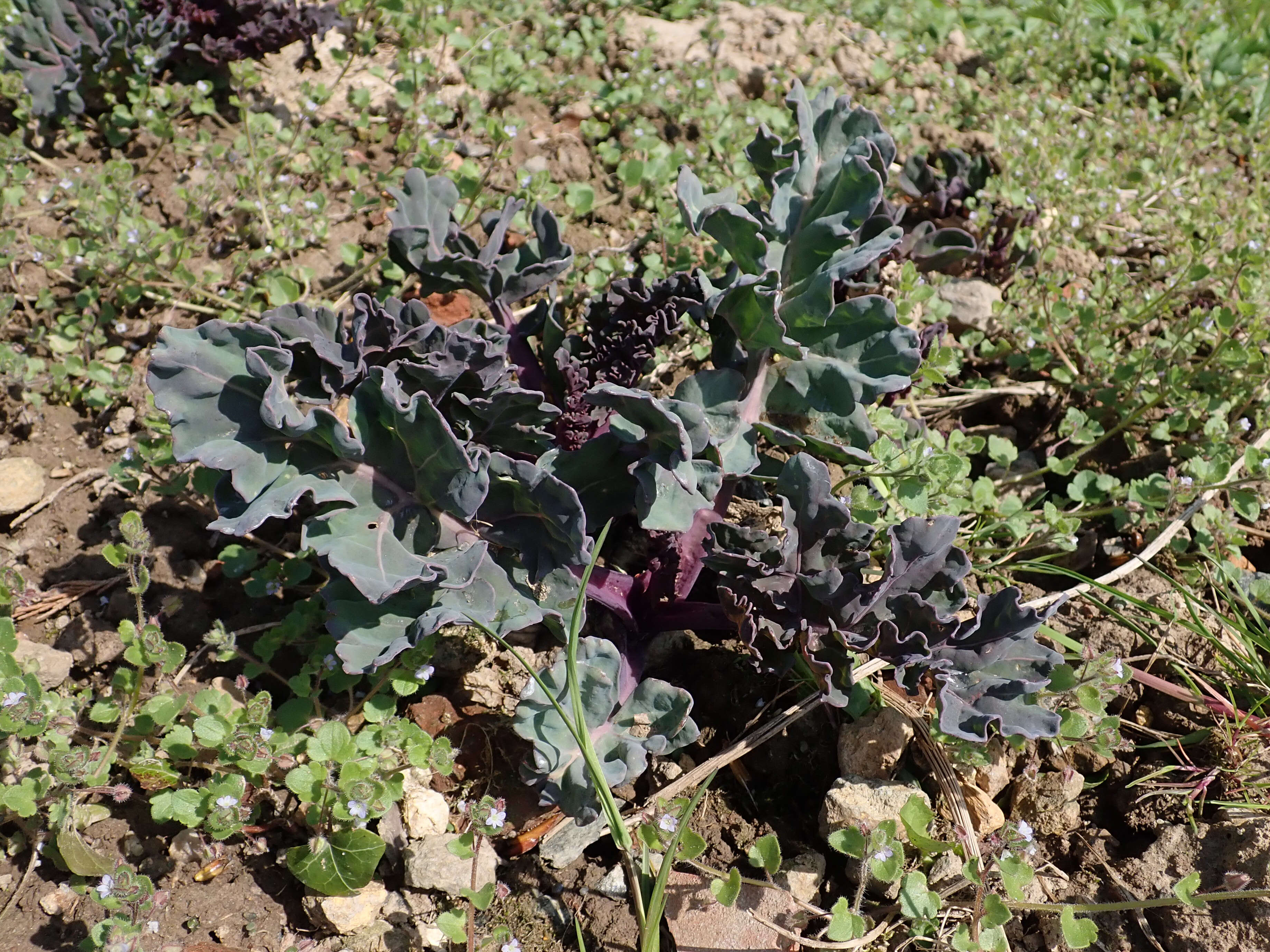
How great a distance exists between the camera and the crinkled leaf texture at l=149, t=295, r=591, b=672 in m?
2.38

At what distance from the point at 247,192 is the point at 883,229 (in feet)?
8.55

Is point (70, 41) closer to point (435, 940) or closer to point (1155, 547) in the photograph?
point (435, 940)

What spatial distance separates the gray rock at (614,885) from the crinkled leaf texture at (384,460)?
0.74m

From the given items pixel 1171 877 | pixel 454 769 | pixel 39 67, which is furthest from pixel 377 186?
pixel 1171 877

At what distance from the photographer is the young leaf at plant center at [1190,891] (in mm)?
2355

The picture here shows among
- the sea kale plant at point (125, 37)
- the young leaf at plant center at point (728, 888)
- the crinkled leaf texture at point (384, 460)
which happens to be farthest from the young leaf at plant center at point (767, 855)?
the sea kale plant at point (125, 37)

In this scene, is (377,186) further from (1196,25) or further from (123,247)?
(1196,25)

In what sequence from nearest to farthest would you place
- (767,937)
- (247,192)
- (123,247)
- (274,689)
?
(767,937) < (274,689) < (123,247) < (247,192)

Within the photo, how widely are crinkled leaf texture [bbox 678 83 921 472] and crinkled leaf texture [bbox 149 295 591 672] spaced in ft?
1.86

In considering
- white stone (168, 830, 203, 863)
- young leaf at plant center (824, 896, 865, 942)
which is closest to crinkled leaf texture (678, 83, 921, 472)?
young leaf at plant center (824, 896, 865, 942)

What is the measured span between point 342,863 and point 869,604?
1472mm

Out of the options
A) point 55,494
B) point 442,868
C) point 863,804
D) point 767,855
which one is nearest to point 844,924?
point 767,855

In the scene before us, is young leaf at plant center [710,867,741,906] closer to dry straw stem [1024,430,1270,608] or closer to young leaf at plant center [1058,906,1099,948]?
young leaf at plant center [1058,906,1099,948]

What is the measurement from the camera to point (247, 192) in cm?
411
